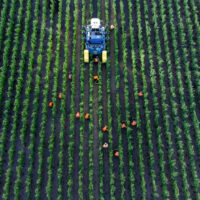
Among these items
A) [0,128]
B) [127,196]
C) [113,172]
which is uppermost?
[0,128]

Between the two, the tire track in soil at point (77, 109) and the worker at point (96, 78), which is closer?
the tire track in soil at point (77, 109)

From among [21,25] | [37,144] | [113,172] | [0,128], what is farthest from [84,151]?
[21,25]

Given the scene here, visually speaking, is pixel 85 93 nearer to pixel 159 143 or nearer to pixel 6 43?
pixel 159 143

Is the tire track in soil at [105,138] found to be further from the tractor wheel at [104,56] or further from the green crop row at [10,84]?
the green crop row at [10,84]

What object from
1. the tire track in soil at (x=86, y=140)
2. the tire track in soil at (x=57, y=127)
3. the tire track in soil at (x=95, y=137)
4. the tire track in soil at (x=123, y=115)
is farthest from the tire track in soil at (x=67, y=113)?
the tire track in soil at (x=123, y=115)

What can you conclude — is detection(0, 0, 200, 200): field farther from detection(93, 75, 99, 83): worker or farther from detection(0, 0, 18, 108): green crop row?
detection(93, 75, 99, 83): worker

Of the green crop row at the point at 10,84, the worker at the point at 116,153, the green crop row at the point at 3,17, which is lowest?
the worker at the point at 116,153

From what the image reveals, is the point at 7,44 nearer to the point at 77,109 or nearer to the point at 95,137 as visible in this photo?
the point at 77,109

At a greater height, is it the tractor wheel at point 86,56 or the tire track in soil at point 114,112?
the tractor wheel at point 86,56

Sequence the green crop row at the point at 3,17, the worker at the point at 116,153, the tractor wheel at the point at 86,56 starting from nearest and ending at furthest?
the worker at the point at 116,153 < the tractor wheel at the point at 86,56 < the green crop row at the point at 3,17
